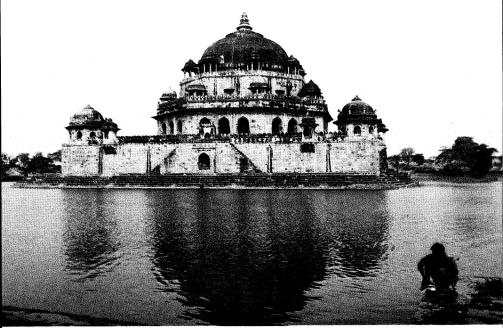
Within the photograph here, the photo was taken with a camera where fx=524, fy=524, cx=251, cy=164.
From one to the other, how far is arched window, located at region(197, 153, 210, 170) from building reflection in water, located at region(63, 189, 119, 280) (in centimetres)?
2096

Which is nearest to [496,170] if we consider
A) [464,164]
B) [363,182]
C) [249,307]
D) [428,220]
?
[464,164]

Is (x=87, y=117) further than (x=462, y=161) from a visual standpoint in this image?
→ No

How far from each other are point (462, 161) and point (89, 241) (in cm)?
4595

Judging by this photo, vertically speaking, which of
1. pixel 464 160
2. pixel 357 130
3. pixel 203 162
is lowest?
pixel 203 162

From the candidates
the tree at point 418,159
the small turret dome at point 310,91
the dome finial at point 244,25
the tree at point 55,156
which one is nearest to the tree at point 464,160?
the tree at point 418,159

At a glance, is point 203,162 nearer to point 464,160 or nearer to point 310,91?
point 310,91

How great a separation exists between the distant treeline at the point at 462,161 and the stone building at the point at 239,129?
729 centimetres

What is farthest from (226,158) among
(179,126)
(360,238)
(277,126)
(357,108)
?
(360,238)

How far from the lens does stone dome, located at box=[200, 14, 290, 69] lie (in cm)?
5294

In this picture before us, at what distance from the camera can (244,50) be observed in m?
53.2

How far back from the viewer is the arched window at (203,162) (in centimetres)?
4397

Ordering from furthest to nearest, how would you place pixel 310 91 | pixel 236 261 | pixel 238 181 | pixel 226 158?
pixel 310 91
pixel 226 158
pixel 238 181
pixel 236 261

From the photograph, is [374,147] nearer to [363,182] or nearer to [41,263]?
[363,182]

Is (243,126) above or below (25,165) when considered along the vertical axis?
above
